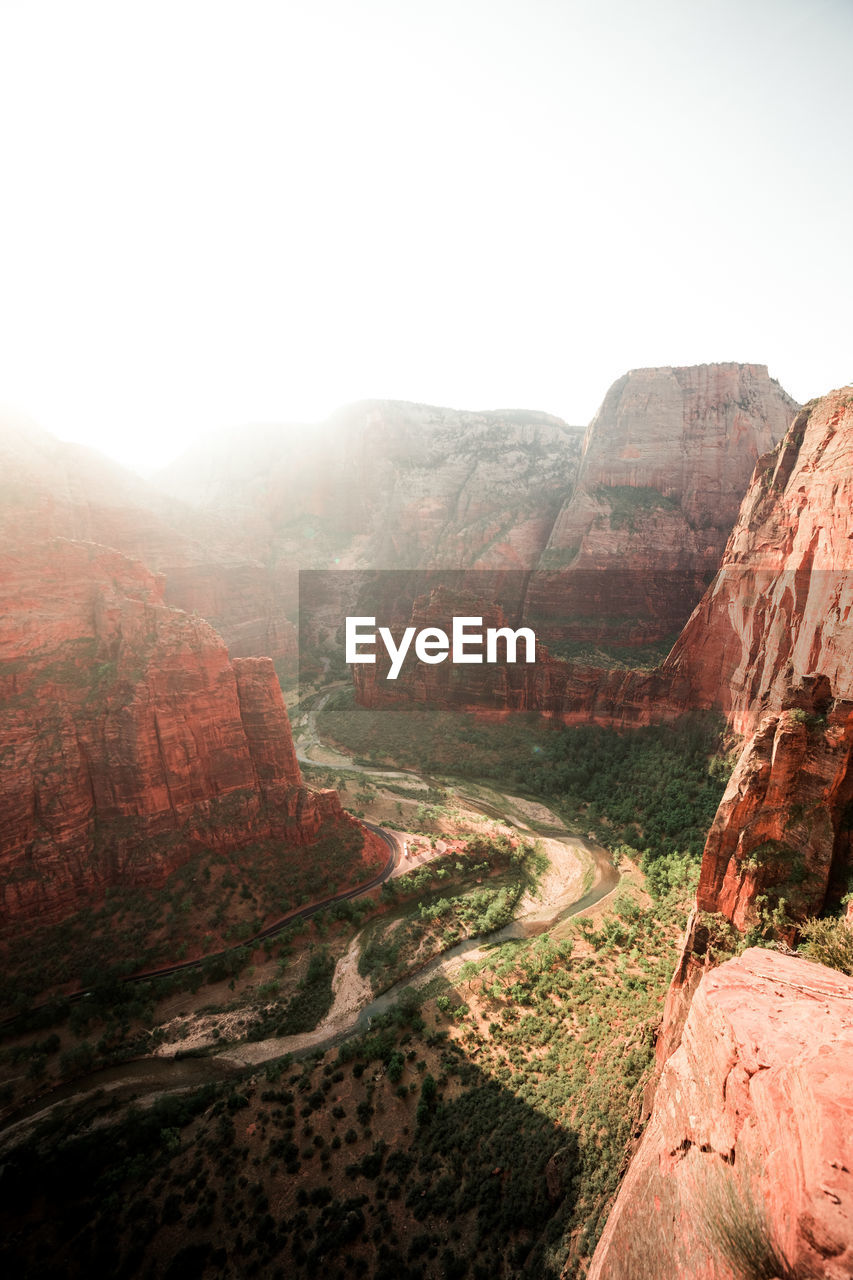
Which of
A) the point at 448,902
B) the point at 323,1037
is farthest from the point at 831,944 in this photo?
the point at 448,902

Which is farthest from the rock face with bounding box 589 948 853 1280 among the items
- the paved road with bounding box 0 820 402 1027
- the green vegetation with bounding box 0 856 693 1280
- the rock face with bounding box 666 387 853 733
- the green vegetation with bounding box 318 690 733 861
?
the green vegetation with bounding box 318 690 733 861

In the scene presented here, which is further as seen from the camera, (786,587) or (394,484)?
(394,484)

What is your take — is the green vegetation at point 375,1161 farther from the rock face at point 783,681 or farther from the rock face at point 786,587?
the rock face at point 786,587

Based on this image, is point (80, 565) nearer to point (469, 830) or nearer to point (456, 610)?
point (469, 830)

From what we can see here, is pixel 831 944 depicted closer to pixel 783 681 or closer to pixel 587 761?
pixel 783 681

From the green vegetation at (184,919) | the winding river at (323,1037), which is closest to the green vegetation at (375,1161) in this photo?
the winding river at (323,1037)

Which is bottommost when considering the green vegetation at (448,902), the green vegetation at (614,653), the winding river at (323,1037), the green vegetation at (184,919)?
the winding river at (323,1037)
